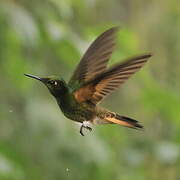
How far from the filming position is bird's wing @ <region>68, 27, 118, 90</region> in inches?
89.8

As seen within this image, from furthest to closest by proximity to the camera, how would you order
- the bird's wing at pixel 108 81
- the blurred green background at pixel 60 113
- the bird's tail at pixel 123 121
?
the blurred green background at pixel 60 113
the bird's tail at pixel 123 121
the bird's wing at pixel 108 81

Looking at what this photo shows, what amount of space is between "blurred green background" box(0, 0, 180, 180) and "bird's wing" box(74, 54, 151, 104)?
0.96 meters

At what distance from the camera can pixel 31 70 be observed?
160 inches

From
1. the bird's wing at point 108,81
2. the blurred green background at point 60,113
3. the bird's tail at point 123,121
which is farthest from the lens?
the blurred green background at point 60,113

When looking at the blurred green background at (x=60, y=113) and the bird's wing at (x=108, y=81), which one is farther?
the blurred green background at (x=60, y=113)

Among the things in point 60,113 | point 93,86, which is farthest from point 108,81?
point 60,113

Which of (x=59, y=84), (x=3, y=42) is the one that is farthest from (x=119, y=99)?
(x=59, y=84)

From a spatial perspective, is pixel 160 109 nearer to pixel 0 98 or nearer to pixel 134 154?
pixel 134 154

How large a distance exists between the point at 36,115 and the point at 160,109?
0.75 metres

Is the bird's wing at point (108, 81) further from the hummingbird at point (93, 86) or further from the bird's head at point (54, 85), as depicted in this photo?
the bird's head at point (54, 85)

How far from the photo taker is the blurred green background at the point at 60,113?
3533 millimetres

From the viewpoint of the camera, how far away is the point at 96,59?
7.86 ft

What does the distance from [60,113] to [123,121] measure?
1.92 metres

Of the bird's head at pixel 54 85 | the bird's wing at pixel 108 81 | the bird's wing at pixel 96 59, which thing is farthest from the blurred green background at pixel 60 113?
the bird's head at pixel 54 85
